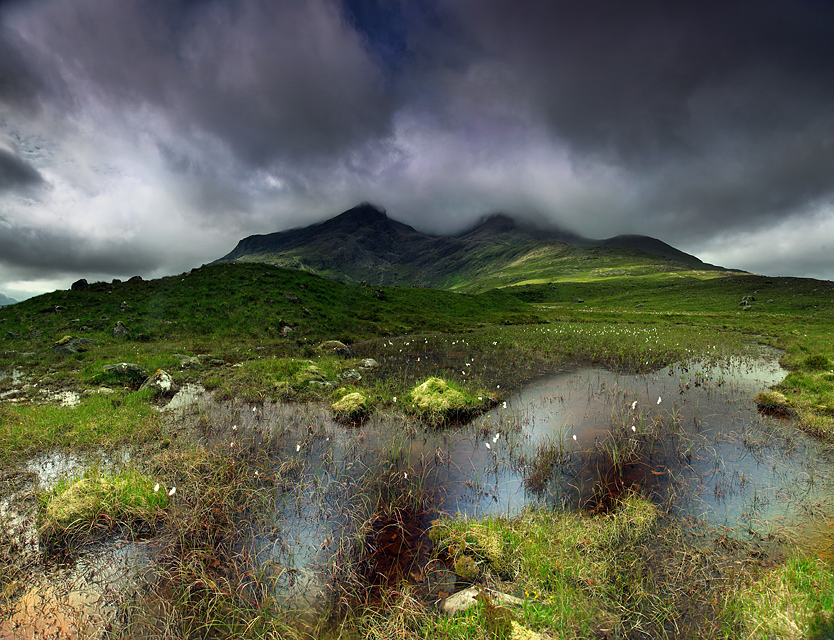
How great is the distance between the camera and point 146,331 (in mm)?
25844

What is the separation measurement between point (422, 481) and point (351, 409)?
17.0ft

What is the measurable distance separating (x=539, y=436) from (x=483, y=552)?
18.7ft

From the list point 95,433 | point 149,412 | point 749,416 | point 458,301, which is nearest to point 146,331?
point 149,412

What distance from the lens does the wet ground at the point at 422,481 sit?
5.20 metres

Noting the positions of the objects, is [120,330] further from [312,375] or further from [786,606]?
[786,606]

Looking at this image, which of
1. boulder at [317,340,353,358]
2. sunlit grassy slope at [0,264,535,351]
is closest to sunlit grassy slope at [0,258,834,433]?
sunlit grassy slope at [0,264,535,351]

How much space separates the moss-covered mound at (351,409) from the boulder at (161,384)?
7.96m

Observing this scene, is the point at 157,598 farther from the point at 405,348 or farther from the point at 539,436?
the point at 405,348

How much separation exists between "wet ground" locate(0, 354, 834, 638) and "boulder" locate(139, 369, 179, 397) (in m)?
2.13

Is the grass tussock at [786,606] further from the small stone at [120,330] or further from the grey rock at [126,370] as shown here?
the small stone at [120,330]

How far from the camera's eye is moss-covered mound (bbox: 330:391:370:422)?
12.2 meters

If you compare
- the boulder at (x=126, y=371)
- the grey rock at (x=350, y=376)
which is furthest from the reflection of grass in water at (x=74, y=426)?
the grey rock at (x=350, y=376)

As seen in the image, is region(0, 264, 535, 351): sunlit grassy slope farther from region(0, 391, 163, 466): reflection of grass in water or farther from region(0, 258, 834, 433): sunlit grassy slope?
region(0, 391, 163, 466): reflection of grass in water

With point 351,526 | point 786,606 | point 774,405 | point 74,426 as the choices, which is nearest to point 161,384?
point 74,426
